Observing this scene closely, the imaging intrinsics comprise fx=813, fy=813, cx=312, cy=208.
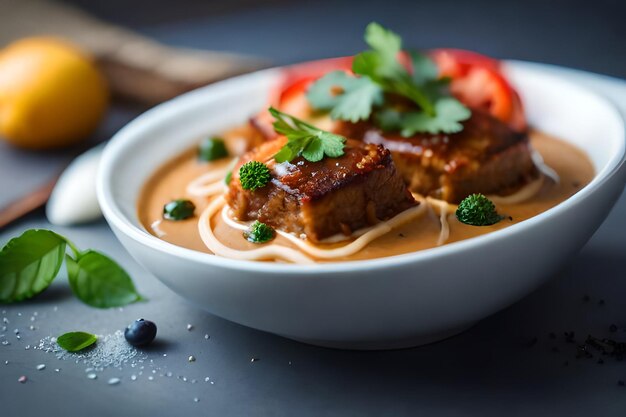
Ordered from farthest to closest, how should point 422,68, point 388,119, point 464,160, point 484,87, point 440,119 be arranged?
point 484,87 < point 422,68 < point 388,119 < point 440,119 < point 464,160

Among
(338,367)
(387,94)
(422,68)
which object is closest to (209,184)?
(387,94)

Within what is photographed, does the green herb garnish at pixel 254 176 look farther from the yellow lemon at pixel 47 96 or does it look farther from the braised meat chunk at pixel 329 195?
the yellow lemon at pixel 47 96

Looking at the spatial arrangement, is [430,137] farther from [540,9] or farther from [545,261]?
[540,9]

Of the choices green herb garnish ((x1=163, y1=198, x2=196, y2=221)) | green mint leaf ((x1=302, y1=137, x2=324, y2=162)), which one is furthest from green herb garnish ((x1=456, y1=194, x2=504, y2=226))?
green herb garnish ((x1=163, y1=198, x2=196, y2=221))

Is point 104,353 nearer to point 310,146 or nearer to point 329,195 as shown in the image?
point 329,195

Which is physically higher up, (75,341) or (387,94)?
(387,94)

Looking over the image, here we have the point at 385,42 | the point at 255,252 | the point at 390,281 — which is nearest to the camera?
the point at 390,281

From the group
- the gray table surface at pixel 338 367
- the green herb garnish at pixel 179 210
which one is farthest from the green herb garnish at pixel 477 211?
the green herb garnish at pixel 179 210

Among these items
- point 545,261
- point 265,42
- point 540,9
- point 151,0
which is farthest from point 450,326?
point 151,0
